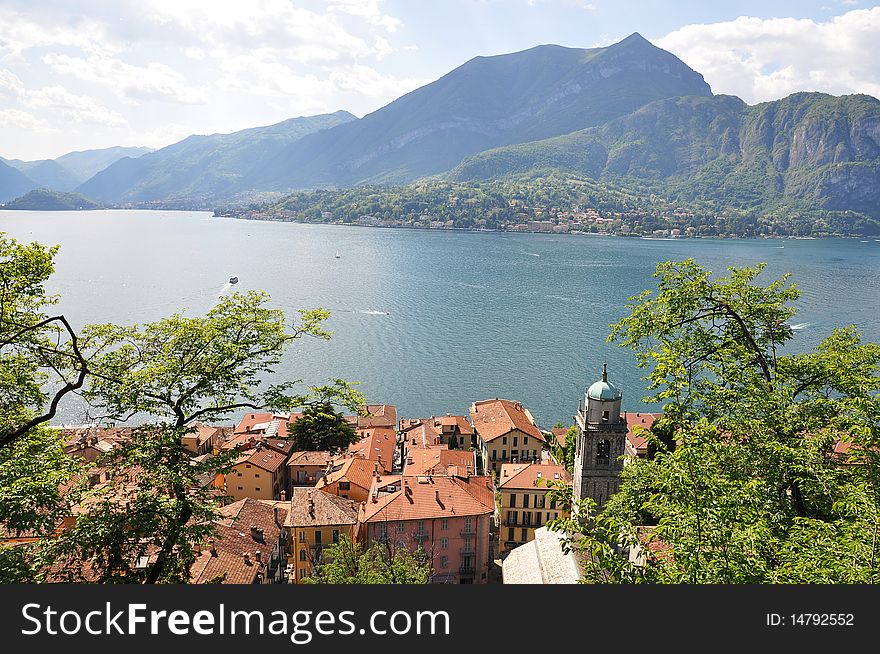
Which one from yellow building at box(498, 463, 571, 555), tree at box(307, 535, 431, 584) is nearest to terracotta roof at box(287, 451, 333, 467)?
yellow building at box(498, 463, 571, 555)

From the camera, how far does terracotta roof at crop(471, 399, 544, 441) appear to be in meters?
42.2

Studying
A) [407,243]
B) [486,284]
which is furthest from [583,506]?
[407,243]

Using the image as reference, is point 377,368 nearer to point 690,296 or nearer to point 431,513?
point 431,513

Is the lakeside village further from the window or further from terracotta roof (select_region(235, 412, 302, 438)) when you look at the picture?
terracotta roof (select_region(235, 412, 302, 438))

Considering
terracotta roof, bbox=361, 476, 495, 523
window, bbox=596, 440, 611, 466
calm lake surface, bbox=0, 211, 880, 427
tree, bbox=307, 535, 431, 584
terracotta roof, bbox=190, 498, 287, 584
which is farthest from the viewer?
calm lake surface, bbox=0, 211, 880, 427

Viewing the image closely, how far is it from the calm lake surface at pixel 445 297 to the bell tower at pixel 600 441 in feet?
85.0

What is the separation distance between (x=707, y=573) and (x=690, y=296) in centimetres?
633

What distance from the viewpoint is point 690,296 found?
11.6 m

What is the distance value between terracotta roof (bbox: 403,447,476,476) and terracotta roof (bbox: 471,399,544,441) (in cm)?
411

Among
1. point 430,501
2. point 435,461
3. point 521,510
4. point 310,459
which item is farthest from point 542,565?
point 310,459

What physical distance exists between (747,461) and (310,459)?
118 feet

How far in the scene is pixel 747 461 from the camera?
872 cm

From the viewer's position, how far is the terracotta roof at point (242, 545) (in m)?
22.1

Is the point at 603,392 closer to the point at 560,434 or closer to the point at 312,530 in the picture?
the point at 312,530
